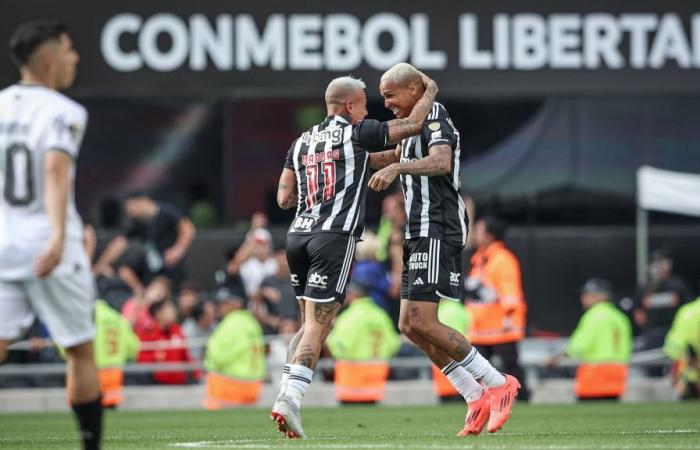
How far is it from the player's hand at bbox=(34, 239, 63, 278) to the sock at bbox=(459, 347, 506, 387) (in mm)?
3724

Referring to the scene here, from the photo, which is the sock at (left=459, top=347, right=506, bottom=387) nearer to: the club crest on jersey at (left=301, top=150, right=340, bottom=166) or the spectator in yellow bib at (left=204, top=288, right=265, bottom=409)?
the club crest on jersey at (left=301, top=150, right=340, bottom=166)

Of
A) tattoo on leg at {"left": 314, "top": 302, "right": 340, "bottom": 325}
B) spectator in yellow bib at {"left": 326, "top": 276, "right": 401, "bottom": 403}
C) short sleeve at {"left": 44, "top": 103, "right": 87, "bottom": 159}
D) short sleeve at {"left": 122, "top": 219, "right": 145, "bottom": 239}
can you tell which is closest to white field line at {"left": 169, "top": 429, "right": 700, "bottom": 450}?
tattoo on leg at {"left": 314, "top": 302, "right": 340, "bottom": 325}

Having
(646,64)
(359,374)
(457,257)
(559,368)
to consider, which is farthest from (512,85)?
(457,257)

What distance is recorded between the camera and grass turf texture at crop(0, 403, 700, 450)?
347 inches

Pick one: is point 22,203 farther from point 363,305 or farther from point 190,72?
point 190,72

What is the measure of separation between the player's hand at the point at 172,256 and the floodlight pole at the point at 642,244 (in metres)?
5.82

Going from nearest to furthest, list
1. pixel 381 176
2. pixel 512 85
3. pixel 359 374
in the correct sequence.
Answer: pixel 381 176
pixel 359 374
pixel 512 85

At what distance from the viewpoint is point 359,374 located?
17953mm

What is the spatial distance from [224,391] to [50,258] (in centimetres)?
1092

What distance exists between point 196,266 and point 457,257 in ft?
36.3

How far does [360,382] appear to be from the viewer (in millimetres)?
17953

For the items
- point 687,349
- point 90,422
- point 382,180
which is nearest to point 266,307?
point 687,349

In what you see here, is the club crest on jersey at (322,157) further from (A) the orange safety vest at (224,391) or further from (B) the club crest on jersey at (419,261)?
(A) the orange safety vest at (224,391)

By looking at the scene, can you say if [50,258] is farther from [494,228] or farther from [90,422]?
[494,228]
